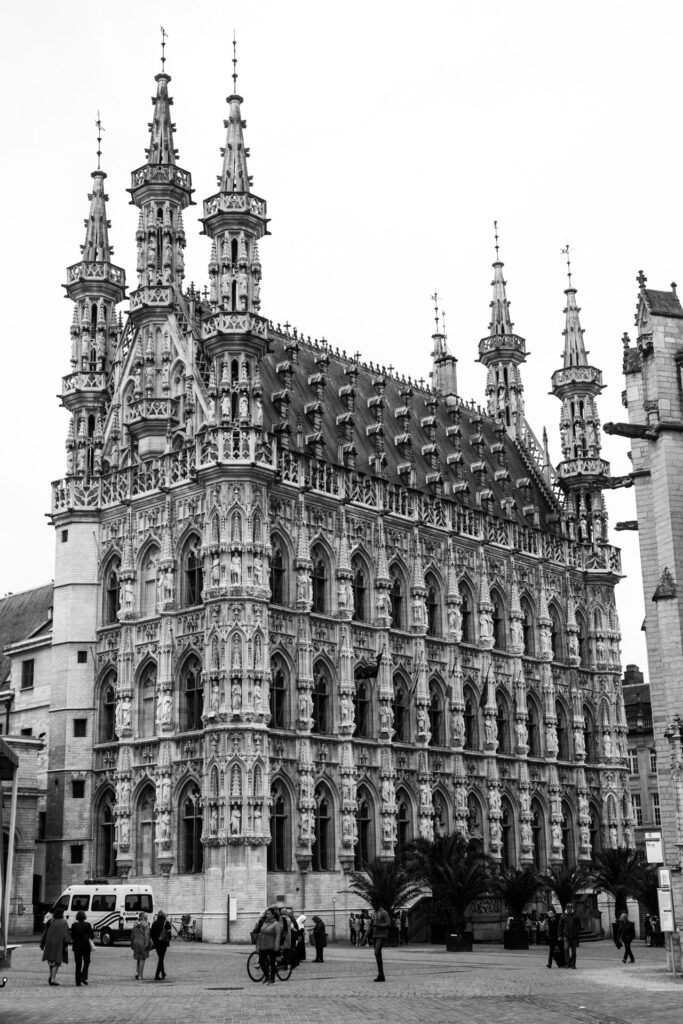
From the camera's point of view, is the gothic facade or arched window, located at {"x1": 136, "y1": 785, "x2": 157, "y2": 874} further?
arched window, located at {"x1": 136, "y1": 785, "x2": 157, "y2": 874}

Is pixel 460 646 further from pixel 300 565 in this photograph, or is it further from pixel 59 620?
pixel 59 620

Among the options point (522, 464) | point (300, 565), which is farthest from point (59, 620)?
point (522, 464)

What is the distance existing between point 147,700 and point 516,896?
64.4 feet

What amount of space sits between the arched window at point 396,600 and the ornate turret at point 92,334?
1603 centimetres

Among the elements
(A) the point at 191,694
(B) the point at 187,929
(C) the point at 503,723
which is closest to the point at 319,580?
(A) the point at 191,694

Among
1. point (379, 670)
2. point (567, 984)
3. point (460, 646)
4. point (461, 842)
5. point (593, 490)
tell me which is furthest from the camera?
point (593, 490)

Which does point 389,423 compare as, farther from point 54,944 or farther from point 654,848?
point 54,944

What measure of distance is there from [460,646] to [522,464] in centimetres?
1898

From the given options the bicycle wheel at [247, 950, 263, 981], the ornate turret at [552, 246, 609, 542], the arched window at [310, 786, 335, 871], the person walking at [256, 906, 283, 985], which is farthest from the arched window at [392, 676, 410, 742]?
the person walking at [256, 906, 283, 985]

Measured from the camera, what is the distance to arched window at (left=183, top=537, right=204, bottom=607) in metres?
63.5

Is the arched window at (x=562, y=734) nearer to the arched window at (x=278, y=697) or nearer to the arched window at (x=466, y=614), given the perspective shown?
the arched window at (x=466, y=614)

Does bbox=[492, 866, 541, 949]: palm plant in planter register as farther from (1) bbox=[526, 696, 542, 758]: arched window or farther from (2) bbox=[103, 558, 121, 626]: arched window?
(2) bbox=[103, 558, 121, 626]: arched window

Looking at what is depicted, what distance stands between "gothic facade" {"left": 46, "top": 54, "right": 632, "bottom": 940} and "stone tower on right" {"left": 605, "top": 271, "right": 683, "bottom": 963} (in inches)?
902

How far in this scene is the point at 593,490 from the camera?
278 ft
